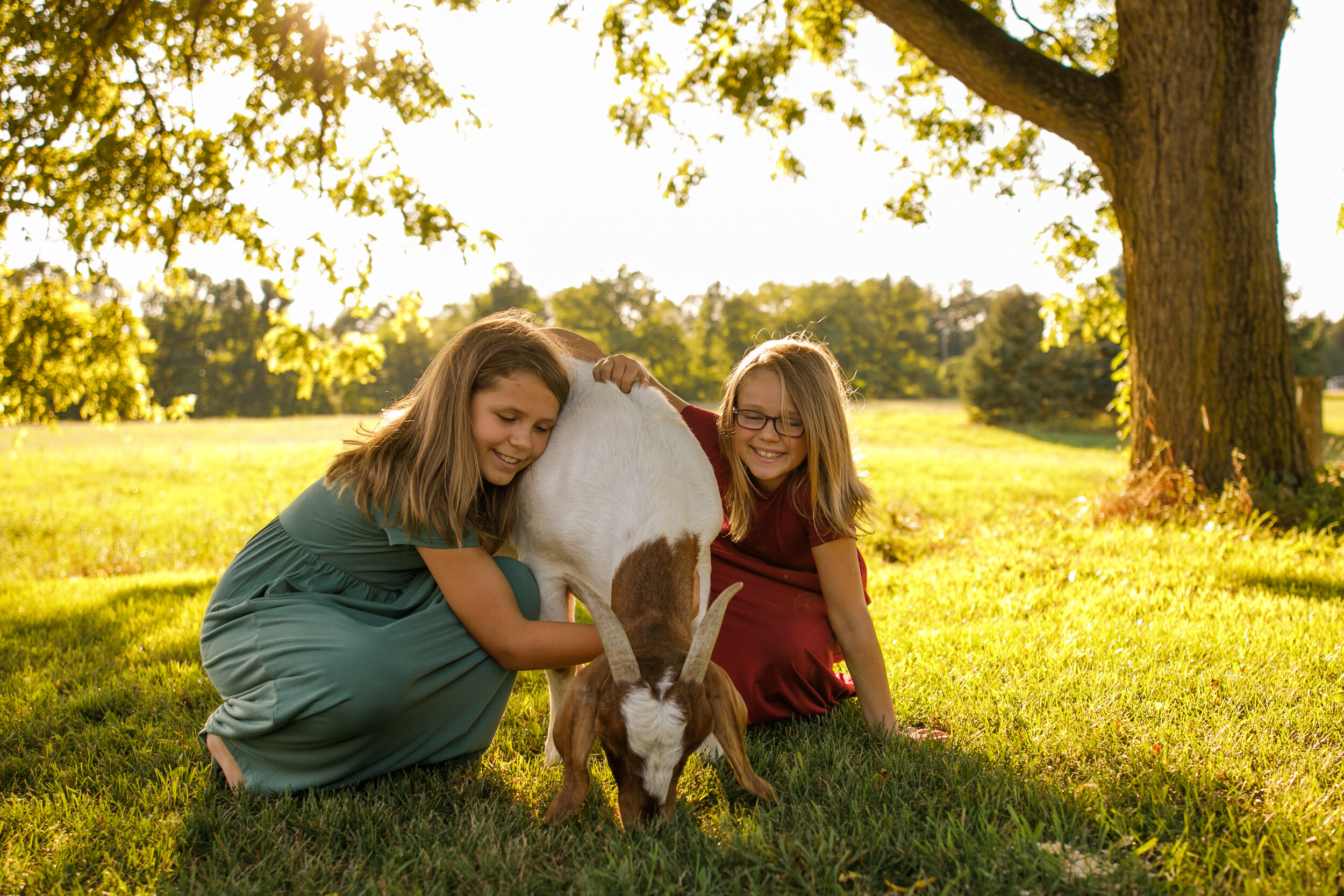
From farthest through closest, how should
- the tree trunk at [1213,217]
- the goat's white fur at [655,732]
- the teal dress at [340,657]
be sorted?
1. the tree trunk at [1213,217]
2. the teal dress at [340,657]
3. the goat's white fur at [655,732]

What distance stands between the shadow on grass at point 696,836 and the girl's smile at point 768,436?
1.21m

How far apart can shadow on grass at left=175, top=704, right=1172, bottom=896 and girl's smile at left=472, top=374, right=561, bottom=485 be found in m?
1.22

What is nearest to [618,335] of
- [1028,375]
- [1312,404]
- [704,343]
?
[704,343]

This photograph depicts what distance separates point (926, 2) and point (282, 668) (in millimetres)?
7101

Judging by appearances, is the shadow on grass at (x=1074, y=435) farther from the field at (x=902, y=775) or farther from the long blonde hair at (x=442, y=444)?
the long blonde hair at (x=442, y=444)

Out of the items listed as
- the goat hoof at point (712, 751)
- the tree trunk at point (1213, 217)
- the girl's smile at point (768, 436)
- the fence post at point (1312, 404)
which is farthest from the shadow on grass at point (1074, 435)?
the goat hoof at point (712, 751)

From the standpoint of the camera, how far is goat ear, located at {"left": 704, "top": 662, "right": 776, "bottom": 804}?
8.81 feet

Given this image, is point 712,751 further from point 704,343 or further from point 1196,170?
point 704,343

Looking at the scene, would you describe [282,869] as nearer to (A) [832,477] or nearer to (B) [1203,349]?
(A) [832,477]

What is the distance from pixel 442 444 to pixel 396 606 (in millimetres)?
671

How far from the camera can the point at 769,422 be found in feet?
12.1

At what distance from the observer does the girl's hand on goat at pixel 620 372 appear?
4156mm

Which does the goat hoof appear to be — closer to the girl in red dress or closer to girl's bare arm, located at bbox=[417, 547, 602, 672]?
the girl in red dress

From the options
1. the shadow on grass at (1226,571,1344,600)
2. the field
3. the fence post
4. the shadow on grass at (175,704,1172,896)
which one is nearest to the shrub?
the fence post
